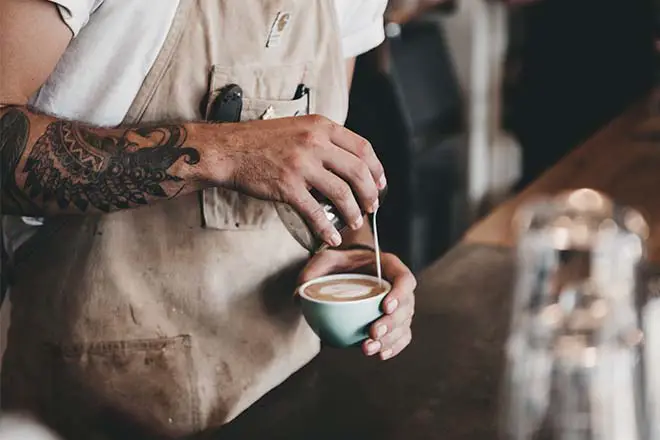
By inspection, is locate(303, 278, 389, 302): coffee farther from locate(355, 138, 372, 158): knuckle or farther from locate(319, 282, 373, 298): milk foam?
locate(355, 138, 372, 158): knuckle

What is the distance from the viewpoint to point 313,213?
2.87ft

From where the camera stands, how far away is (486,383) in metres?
1.02

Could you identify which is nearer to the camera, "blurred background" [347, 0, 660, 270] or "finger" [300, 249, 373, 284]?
"finger" [300, 249, 373, 284]

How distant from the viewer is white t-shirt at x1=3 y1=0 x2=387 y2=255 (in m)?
0.89

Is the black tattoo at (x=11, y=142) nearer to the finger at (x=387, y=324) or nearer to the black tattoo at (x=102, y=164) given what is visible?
the black tattoo at (x=102, y=164)

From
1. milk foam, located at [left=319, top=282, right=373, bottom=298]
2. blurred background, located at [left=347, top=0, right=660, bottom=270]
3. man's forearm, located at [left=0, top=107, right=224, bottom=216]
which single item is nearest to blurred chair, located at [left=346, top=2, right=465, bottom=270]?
blurred background, located at [left=347, top=0, right=660, bottom=270]

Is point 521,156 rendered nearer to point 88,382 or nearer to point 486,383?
point 486,383

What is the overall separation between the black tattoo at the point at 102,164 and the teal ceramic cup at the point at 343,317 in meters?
0.17

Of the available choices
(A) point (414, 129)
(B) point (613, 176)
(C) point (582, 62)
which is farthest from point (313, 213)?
(C) point (582, 62)

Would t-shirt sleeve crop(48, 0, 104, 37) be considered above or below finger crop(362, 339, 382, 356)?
above

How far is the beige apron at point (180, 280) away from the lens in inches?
37.2

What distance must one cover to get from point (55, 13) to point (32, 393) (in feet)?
1.36

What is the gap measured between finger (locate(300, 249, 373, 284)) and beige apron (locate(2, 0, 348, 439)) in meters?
0.02

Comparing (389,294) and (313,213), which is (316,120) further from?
(389,294)
